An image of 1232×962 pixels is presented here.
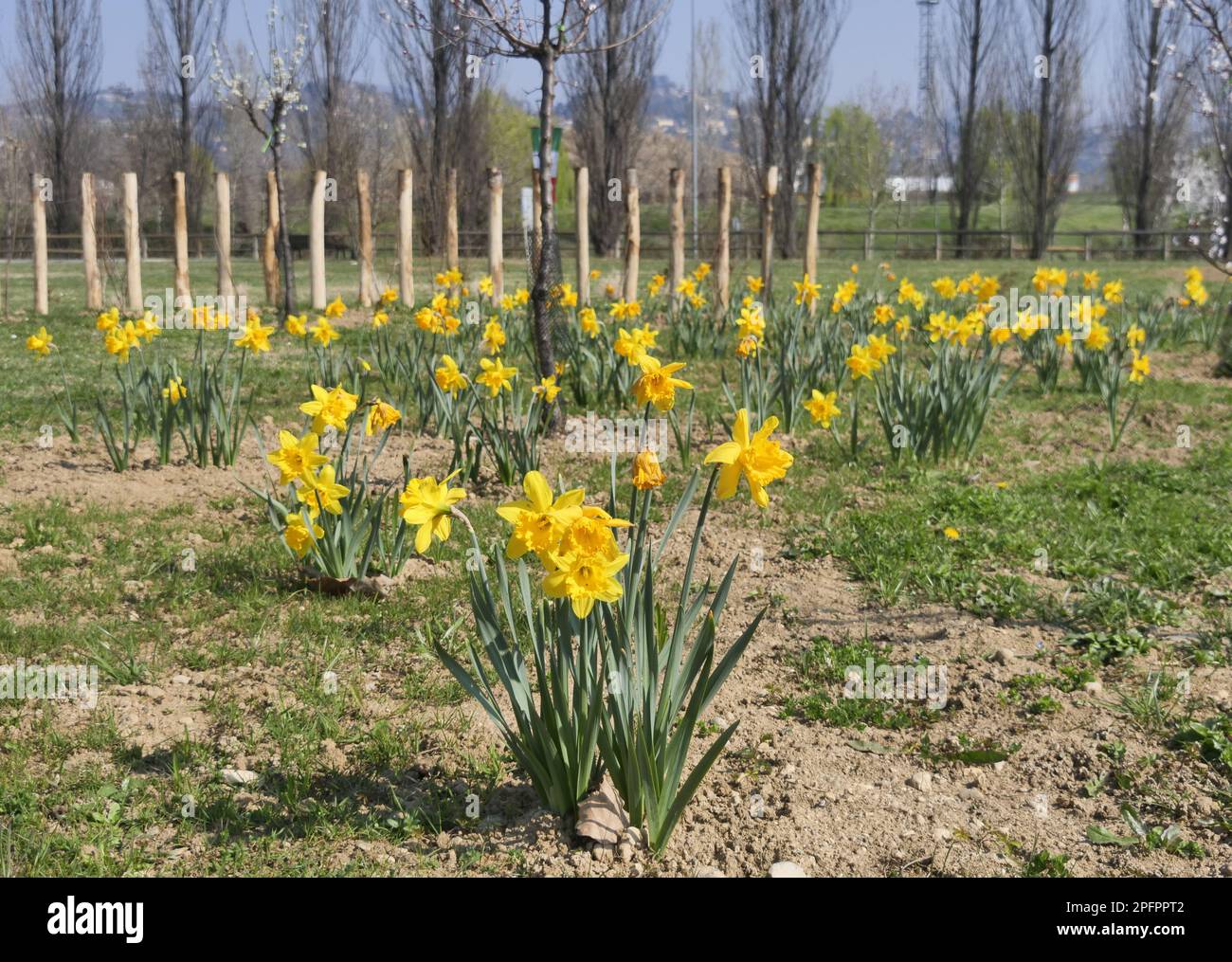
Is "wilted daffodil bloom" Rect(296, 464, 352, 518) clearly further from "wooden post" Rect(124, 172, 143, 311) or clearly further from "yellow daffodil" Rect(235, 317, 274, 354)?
→ "wooden post" Rect(124, 172, 143, 311)

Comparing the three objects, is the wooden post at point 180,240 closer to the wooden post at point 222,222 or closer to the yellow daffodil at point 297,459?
the wooden post at point 222,222

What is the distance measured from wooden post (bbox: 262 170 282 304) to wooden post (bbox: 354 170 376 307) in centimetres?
96

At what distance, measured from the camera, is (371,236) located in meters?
12.8

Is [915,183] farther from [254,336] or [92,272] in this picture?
[254,336]

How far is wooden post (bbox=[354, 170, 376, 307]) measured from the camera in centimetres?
1255

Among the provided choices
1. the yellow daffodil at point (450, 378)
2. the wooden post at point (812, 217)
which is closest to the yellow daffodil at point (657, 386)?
the yellow daffodil at point (450, 378)

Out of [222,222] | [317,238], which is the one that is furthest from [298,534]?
[317,238]

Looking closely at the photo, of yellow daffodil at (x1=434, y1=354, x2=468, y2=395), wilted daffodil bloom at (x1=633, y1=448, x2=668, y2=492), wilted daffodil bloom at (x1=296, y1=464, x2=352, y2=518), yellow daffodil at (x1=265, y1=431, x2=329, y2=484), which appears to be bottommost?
wilted daffodil bloom at (x1=296, y1=464, x2=352, y2=518)

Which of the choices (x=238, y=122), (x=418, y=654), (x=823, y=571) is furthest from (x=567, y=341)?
(x=238, y=122)

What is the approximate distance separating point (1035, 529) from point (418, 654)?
2795mm

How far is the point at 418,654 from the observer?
11.1ft

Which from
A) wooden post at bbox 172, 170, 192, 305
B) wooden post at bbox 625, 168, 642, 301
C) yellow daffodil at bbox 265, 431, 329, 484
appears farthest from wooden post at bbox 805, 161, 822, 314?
yellow daffodil at bbox 265, 431, 329, 484

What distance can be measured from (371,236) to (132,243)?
9.28 ft
